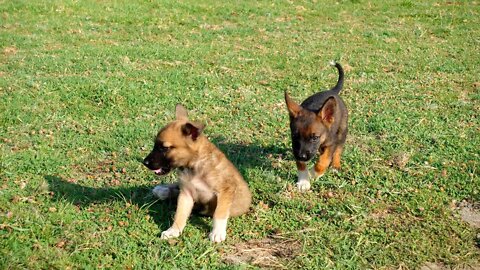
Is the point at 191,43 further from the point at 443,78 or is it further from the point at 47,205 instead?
the point at 47,205

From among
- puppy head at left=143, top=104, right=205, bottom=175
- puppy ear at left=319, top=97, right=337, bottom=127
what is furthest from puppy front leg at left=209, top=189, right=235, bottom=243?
puppy ear at left=319, top=97, right=337, bottom=127

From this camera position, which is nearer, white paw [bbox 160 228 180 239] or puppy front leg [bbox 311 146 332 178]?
white paw [bbox 160 228 180 239]

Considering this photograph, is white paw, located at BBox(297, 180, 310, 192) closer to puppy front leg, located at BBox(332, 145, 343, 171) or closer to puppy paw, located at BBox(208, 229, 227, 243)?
puppy front leg, located at BBox(332, 145, 343, 171)

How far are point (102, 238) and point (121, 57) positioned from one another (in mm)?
6610

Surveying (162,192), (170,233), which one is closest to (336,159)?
(162,192)

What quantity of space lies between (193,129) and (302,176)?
64.9 inches

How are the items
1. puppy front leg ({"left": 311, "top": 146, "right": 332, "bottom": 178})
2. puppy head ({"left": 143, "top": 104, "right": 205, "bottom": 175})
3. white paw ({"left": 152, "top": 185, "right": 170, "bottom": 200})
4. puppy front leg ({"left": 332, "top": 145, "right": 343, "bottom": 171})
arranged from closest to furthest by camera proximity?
puppy head ({"left": 143, "top": 104, "right": 205, "bottom": 175})
white paw ({"left": 152, "top": 185, "right": 170, "bottom": 200})
puppy front leg ({"left": 311, "top": 146, "right": 332, "bottom": 178})
puppy front leg ({"left": 332, "top": 145, "right": 343, "bottom": 171})

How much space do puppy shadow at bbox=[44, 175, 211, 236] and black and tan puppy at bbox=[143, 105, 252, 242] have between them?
0.71ft

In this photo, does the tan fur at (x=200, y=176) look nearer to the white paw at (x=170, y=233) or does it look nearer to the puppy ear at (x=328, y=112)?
the white paw at (x=170, y=233)

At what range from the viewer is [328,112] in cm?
622

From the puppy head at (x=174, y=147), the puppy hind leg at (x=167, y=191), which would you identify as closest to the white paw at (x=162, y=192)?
the puppy hind leg at (x=167, y=191)

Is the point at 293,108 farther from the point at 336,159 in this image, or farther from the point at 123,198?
the point at 123,198

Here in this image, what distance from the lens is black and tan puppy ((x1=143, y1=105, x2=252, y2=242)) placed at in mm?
5031

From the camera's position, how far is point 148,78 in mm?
9688
